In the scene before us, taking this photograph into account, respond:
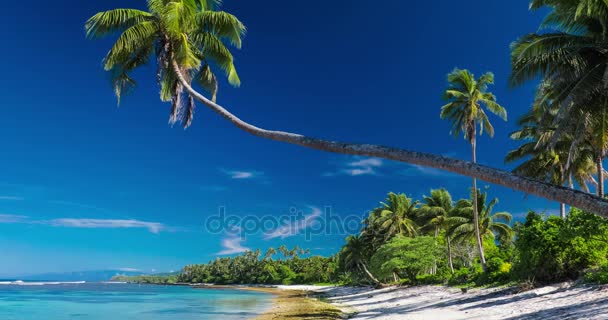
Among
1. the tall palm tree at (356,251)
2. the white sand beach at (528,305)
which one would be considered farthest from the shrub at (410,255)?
the white sand beach at (528,305)

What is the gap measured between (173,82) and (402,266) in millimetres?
29668

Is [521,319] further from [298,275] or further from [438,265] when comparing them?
[298,275]

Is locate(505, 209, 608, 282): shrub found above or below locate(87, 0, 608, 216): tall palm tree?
below

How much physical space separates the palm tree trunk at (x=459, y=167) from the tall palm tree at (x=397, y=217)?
41.6 meters

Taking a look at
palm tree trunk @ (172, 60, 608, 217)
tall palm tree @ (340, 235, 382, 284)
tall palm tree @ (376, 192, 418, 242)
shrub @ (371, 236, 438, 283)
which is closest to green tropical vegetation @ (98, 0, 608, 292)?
palm tree trunk @ (172, 60, 608, 217)

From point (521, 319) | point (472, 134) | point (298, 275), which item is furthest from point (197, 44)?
point (298, 275)

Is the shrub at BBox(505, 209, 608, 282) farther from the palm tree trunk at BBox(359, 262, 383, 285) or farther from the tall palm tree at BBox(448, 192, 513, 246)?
the palm tree trunk at BBox(359, 262, 383, 285)

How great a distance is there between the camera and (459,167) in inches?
228

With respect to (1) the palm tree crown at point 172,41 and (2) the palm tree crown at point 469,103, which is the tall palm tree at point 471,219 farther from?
(1) the palm tree crown at point 172,41

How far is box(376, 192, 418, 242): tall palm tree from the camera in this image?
47594 mm

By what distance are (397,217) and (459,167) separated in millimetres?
43553

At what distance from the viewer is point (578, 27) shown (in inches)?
477

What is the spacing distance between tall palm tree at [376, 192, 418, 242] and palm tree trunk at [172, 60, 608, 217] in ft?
136

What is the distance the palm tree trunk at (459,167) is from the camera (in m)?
4.92
